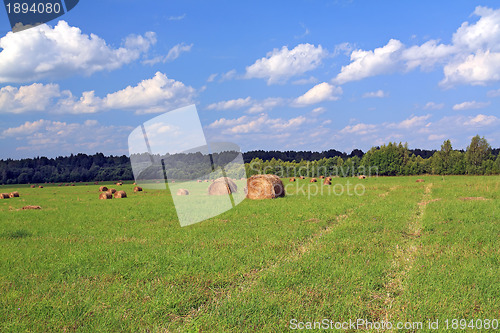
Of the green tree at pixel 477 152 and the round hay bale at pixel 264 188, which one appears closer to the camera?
the round hay bale at pixel 264 188

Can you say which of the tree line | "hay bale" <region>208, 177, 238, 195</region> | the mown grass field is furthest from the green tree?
the mown grass field

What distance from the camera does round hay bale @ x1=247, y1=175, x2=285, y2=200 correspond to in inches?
882

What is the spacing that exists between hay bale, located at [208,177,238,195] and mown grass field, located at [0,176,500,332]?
1337 centimetres

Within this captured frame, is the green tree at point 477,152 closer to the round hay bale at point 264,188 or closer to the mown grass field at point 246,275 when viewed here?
the round hay bale at point 264,188

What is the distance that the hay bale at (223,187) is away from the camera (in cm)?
2609

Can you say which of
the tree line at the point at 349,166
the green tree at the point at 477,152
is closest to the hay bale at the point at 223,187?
the tree line at the point at 349,166

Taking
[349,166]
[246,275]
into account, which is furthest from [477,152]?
[246,275]

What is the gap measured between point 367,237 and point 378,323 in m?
5.34

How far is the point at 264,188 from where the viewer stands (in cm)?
2255

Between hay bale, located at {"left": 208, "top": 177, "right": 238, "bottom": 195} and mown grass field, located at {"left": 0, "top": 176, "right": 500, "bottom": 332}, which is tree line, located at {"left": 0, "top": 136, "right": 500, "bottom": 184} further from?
mown grass field, located at {"left": 0, "top": 176, "right": 500, "bottom": 332}

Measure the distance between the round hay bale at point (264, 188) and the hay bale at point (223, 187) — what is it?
3114 mm

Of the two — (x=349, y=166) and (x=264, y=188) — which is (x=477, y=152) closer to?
(x=349, y=166)

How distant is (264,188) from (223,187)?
480 centimetres

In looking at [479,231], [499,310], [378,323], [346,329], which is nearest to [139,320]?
[346,329]
